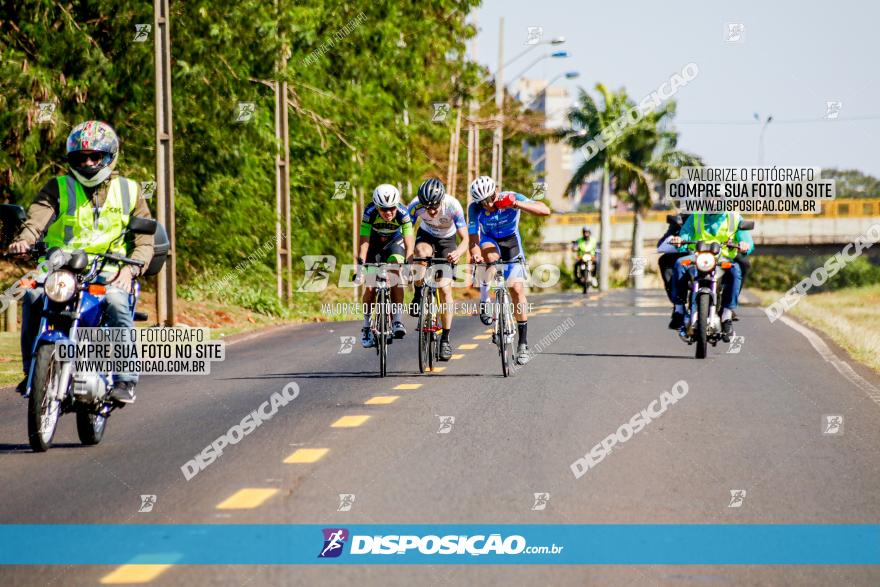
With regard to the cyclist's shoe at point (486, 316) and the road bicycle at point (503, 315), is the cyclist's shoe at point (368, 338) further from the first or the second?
the road bicycle at point (503, 315)

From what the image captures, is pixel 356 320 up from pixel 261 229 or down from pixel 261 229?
down

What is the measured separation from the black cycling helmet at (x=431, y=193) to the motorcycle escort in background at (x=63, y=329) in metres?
4.99

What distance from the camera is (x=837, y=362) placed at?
18.0 meters

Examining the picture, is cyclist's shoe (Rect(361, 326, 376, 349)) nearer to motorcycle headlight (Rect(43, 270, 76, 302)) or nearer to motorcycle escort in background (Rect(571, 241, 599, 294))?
motorcycle headlight (Rect(43, 270, 76, 302))

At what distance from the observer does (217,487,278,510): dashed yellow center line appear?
7949mm

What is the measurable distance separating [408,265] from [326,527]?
8.19m

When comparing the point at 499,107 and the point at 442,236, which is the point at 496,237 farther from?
the point at 499,107

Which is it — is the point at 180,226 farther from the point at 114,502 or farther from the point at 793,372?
the point at 114,502

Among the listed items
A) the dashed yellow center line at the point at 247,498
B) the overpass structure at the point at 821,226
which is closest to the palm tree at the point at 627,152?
the overpass structure at the point at 821,226

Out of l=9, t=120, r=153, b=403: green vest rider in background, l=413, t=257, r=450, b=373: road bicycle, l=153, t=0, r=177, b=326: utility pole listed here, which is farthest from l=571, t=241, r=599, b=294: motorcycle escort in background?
l=9, t=120, r=153, b=403: green vest rider in background

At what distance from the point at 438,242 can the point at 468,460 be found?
6.42 m

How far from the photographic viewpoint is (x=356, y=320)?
98.3 ft

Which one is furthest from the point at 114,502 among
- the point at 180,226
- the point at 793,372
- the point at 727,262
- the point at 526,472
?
the point at 180,226

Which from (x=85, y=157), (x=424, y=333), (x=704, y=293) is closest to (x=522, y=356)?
(x=424, y=333)
